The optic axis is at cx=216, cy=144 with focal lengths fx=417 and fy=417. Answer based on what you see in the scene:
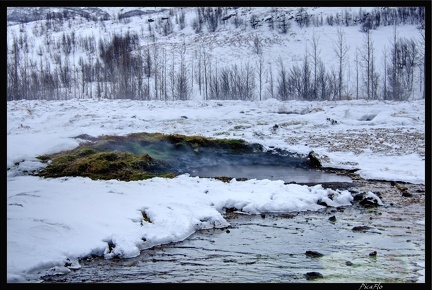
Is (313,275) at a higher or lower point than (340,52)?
lower

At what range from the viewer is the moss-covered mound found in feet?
28.0

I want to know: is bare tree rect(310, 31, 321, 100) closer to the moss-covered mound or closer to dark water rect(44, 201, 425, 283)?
the moss-covered mound

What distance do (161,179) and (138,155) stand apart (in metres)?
1.85

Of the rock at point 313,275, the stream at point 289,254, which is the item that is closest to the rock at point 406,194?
the stream at point 289,254

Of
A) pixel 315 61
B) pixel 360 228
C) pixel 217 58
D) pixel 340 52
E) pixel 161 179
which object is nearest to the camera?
pixel 360 228

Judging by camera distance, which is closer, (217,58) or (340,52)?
(340,52)

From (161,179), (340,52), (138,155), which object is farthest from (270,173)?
(340,52)

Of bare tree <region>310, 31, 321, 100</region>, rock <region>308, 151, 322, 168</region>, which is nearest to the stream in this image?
rock <region>308, 151, 322, 168</region>

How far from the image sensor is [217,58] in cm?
1650

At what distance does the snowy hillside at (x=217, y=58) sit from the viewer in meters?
11.8

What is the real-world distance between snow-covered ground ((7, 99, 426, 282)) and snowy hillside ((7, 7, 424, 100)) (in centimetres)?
70

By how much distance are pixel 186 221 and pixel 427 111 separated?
323 centimetres

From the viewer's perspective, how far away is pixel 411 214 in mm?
6082

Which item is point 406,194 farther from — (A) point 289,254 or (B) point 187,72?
(B) point 187,72
